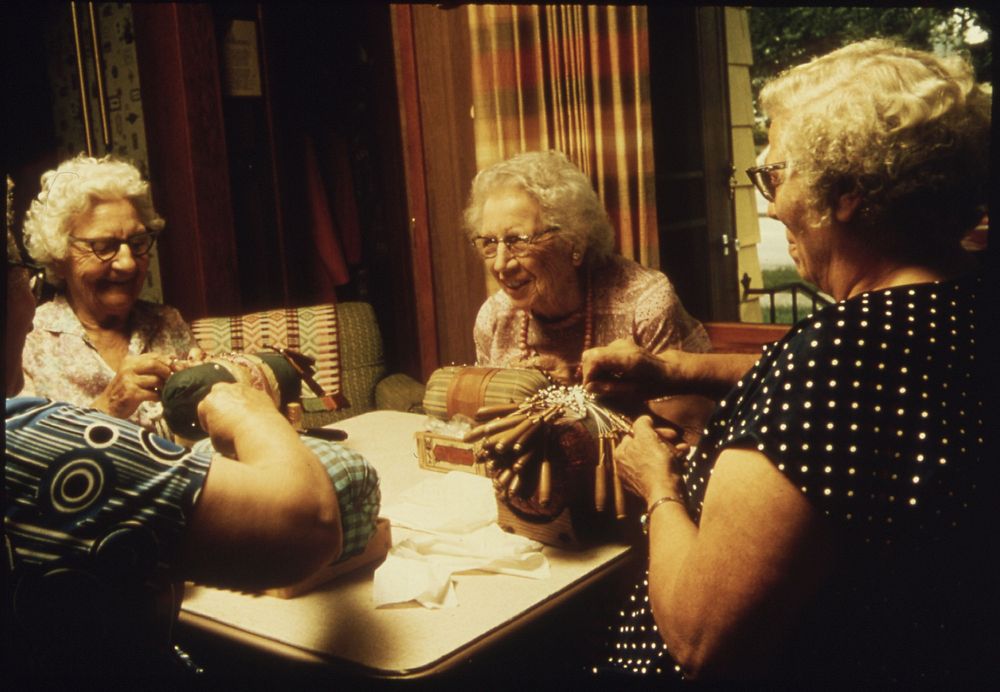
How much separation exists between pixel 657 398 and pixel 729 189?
2098mm

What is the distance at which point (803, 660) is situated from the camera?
3.31ft

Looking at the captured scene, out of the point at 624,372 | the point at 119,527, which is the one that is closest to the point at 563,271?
the point at 624,372

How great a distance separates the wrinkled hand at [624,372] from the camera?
1.71 meters

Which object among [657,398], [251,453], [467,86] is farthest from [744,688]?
[467,86]

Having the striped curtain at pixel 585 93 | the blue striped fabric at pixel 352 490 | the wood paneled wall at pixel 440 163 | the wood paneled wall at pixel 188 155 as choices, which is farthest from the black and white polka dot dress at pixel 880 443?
the wood paneled wall at pixel 188 155

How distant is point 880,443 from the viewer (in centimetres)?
96

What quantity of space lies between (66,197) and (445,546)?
1542 mm

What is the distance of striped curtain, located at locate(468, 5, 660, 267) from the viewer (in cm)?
288

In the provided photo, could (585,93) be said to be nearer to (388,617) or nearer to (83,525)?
(388,617)

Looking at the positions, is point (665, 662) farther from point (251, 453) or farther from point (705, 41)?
point (705, 41)

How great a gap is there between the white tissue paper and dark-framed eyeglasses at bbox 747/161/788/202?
63 cm

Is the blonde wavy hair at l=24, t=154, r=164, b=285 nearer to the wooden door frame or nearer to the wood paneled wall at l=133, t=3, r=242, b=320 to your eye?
the wood paneled wall at l=133, t=3, r=242, b=320

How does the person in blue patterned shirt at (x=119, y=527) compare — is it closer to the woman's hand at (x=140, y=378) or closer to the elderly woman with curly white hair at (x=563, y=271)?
the woman's hand at (x=140, y=378)

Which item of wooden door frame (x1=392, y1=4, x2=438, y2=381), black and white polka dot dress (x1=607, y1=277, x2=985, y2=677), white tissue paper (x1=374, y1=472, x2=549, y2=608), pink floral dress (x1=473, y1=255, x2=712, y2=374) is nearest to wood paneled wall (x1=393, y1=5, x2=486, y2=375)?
wooden door frame (x1=392, y1=4, x2=438, y2=381)
